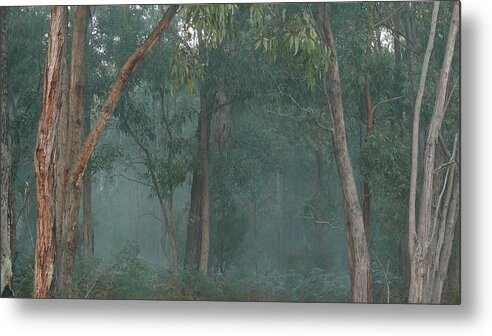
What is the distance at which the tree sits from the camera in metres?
6.48

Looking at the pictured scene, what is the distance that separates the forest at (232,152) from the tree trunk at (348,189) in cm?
1

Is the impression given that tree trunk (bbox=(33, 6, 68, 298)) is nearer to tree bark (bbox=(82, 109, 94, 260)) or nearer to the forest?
the forest

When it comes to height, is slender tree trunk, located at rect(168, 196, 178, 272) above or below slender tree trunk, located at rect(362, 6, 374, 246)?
below

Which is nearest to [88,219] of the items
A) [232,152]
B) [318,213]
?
[232,152]

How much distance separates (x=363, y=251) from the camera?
6270mm

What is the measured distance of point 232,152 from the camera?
6.38 m

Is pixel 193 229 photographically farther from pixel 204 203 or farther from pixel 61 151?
pixel 61 151

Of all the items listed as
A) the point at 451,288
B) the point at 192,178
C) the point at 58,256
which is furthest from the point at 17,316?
the point at 451,288

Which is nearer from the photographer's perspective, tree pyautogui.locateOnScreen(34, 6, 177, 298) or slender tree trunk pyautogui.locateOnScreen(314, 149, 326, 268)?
slender tree trunk pyautogui.locateOnScreen(314, 149, 326, 268)

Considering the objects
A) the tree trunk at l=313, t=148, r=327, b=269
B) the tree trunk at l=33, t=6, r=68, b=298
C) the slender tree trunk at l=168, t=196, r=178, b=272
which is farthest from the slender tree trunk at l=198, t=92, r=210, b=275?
the tree trunk at l=33, t=6, r=68, b=298

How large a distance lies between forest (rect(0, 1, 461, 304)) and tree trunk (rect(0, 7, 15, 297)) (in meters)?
0.01

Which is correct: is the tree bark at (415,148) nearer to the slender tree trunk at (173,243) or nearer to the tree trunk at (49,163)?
the slender tree trunk at (173,243)

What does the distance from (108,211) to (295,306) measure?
149 centimetres

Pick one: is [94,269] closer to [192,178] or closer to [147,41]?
[192,178]
